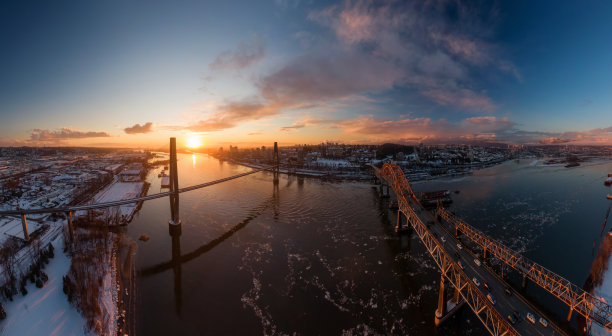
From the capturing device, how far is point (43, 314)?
9250 millimetres

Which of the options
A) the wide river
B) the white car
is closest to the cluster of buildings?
the wide river

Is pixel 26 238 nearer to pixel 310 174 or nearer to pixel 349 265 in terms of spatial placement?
pixel 349 265

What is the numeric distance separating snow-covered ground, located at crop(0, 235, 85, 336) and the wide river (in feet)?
7.76

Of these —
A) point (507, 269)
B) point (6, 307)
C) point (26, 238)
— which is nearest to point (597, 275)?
point (507, 269)

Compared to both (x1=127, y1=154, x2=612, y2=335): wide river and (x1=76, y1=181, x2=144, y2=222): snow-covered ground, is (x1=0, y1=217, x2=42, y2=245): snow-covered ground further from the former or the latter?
(x1=127, y1=154, x2=612, y2=335): wide river

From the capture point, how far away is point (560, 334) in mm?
6887

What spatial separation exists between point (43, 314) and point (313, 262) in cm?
1330

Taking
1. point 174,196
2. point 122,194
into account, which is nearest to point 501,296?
point 174,196

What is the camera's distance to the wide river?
9.99 meters

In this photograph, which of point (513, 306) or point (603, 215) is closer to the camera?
point (513, 306)

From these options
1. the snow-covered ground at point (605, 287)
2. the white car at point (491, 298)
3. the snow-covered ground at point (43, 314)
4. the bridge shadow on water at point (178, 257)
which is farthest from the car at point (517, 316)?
the snow-covered ground at point (43, 314)

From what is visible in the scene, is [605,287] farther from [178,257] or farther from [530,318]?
[178,257]

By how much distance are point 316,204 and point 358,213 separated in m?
5.86

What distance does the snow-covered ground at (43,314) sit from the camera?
857 cm
